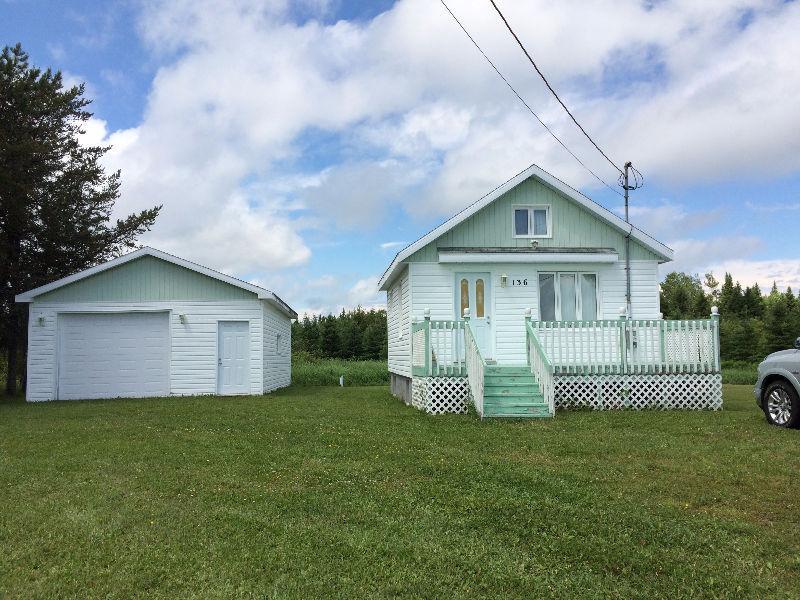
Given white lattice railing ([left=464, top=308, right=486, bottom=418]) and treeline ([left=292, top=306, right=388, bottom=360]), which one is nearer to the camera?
white lattice railing ([left=464, top=308, right=486, bottom=418])

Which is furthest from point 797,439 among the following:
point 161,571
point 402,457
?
point 161,571

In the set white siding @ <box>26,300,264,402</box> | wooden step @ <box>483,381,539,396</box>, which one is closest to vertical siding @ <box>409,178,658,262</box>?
wooden step @ <box>483,381,539,396</box>

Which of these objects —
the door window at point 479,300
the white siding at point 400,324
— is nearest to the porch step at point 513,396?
the door window at point 479,300

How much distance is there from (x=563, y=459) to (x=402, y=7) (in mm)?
7477

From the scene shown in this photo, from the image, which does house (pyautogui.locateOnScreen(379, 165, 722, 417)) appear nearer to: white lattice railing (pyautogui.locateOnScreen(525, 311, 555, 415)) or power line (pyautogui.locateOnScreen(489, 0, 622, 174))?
white lattice railing (pyautogui.locateOnScreen(525, 311, 555, 415))

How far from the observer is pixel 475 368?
41.0 ft

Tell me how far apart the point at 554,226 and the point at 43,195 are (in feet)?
59.5

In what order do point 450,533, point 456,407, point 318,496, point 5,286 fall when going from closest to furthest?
point 450,533 < point 318,496 < point 456,407 < point 5,286

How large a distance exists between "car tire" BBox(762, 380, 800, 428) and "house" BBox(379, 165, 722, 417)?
103 inches

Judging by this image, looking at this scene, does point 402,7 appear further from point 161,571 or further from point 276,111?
point 161,571

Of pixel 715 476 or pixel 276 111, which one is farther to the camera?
pixel 276 111

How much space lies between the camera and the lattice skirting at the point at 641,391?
13570 mm

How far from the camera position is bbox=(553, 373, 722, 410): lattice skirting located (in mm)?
13570

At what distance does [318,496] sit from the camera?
20.4 ft
